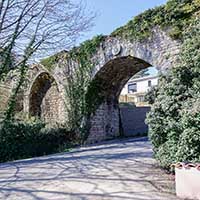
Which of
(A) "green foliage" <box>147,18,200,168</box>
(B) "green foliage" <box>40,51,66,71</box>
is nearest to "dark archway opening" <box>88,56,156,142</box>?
(B) "green foliage" <box>40,51,66,71</box>

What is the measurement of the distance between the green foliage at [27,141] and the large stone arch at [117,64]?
5.55ft

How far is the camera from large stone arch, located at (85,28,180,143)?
31.0ft

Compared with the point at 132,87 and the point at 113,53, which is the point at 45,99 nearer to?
the point at 113,53

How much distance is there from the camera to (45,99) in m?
16.4

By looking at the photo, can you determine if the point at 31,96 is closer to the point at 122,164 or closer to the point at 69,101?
the point at 69,101

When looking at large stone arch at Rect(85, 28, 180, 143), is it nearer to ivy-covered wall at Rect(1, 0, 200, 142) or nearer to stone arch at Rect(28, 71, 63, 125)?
ivy-covered wall at Rect(1, 0, 200, 142)

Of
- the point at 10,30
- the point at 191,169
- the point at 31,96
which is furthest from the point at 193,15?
the point at 31,96

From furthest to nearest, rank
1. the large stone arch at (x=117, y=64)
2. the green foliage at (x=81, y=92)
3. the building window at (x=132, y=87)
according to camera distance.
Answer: the building window at (x=132, y=87) → the green foliage at (x=81, y=92) → the large stone arch at (x=117, y=64)

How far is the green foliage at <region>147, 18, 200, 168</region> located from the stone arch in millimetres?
8235

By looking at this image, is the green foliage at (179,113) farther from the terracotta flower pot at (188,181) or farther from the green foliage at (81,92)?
the green foliage at (81,92)

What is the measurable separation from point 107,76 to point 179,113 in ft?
23.6

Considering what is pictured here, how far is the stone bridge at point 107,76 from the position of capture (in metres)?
9.67

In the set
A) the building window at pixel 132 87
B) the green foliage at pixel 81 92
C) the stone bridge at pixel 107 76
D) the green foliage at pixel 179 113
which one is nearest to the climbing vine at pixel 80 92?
the green foliage at pixel 81 92

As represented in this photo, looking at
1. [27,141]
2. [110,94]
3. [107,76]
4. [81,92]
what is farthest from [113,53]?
[27,141]
